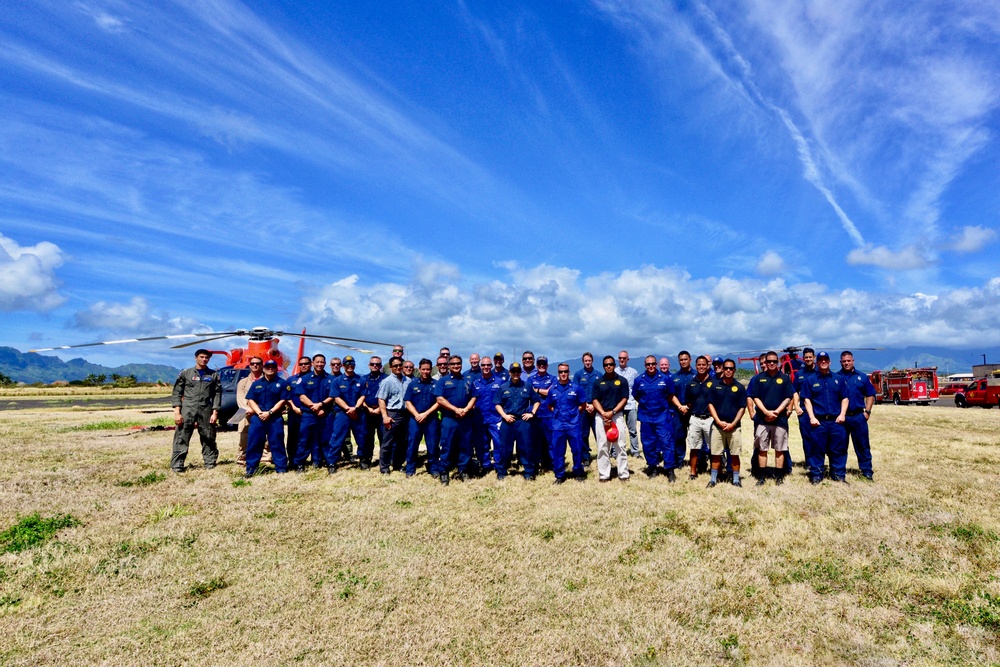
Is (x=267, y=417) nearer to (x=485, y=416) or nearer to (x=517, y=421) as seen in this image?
(x=485, y=416)

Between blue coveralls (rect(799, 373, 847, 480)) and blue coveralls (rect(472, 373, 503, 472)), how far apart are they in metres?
5.57

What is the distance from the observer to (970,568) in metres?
5.18

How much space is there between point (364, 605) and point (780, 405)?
7514mm

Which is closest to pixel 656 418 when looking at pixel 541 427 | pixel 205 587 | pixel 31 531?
pixel 541 427

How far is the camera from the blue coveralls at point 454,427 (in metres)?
9.37

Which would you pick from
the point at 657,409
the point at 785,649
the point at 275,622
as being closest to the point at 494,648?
the point at 275,622

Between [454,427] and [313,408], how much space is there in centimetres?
278

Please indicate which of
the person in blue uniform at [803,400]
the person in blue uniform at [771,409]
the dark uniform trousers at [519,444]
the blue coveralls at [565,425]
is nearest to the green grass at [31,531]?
the dark uniform trousers at [519,444]

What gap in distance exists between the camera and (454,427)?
9.44m

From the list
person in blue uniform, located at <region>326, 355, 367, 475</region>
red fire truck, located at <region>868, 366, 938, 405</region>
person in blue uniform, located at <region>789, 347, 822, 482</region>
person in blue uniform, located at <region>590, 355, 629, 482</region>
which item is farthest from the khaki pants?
red fire truck, located at <region>868, 366, 938, 405</region>

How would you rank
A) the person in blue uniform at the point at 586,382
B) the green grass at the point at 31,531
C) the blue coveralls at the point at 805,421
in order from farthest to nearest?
the person in blue uniform at the point at 586,382 < the blue coveralls at the point at 805,421 < the green grass at the point at 31,531

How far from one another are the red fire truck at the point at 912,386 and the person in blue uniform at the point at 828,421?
91.2 ft

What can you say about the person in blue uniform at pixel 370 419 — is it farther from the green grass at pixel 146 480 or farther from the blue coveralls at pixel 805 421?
the blue coveralls at pixel 805 421

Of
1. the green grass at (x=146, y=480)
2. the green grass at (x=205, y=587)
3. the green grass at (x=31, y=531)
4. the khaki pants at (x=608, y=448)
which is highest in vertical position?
the khaki pants at (x=608, y=448)
